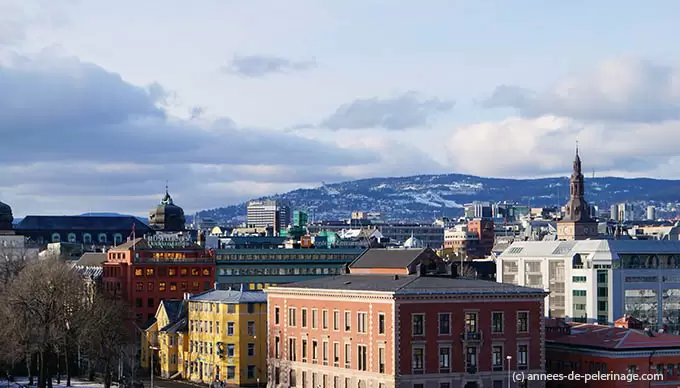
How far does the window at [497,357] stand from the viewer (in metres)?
130

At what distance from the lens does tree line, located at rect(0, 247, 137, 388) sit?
146m

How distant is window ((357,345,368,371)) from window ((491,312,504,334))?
12551mm

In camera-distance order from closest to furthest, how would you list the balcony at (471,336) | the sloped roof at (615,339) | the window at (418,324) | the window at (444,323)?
the window at (418,324)
the window at (444,323)
the balcony at (471,336)
the sloped roof at (615,339)

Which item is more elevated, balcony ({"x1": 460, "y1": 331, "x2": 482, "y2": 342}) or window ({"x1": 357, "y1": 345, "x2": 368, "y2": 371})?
balcony ({"x1": 460, "y1": 331, "x2": 482, "y2": 342})

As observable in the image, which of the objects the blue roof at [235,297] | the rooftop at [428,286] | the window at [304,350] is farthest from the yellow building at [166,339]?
the rooftop at [428,286]

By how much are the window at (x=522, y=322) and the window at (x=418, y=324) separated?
1086cm

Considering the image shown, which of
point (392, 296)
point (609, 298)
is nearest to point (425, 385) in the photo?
point (392, 296)

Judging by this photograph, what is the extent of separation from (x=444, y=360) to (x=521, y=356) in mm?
8871

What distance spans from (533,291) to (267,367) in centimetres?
3564

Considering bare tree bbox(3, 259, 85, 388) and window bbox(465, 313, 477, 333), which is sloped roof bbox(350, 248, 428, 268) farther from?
window bbox(465, 313, 477, 333)

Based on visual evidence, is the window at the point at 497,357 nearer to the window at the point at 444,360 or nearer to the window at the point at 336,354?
the window at the point at 444,360

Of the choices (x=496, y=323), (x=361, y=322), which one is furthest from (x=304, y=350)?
(x=496, y=323)

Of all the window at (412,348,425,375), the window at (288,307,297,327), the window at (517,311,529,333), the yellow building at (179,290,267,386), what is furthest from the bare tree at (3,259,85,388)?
the window at (517,311,529,333)

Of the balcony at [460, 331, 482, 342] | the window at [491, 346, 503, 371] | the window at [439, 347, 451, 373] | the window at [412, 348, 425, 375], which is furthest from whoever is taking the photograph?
the window at [491, 346, 503, 371]
